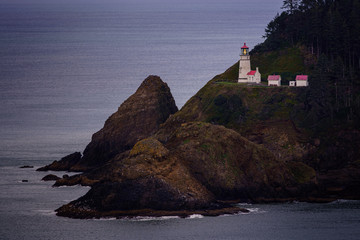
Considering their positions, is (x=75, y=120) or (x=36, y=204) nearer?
(x=36, y=204)

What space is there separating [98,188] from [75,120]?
71647mm

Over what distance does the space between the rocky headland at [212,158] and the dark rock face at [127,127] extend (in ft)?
0.44

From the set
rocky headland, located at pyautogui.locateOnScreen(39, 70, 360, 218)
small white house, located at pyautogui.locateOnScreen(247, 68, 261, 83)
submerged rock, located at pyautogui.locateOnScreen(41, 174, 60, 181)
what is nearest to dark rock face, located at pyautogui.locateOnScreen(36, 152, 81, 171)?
rocky headland, located at pyautogui.locateOnScreen(39, 70, 360, 218)

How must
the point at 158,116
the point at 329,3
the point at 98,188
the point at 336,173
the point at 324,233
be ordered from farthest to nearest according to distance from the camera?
1. the point at 329,3
2. the point at 158,116
3. the point at 336,173
4. the point at 98,188
5. the point at 324,233

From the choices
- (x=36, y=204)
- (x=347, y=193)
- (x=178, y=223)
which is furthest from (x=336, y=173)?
(x=36, y=204)

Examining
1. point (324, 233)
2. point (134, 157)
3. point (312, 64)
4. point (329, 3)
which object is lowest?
point (324, 233)

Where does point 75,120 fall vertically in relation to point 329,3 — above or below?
below

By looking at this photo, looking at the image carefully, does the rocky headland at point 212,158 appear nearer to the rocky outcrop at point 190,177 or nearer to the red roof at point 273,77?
the rocky outcrop at point 190,177

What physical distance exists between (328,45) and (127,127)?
1222 inches

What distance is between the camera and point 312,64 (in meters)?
143

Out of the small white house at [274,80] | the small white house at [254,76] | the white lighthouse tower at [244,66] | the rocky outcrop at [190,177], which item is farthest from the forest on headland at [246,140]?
the small white house at [254,76]

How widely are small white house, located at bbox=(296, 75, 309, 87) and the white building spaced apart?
6377 mm

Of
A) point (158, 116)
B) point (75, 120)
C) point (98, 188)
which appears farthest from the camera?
point (75, 120)

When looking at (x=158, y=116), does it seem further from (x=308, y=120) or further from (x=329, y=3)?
(x=329, y=3)
